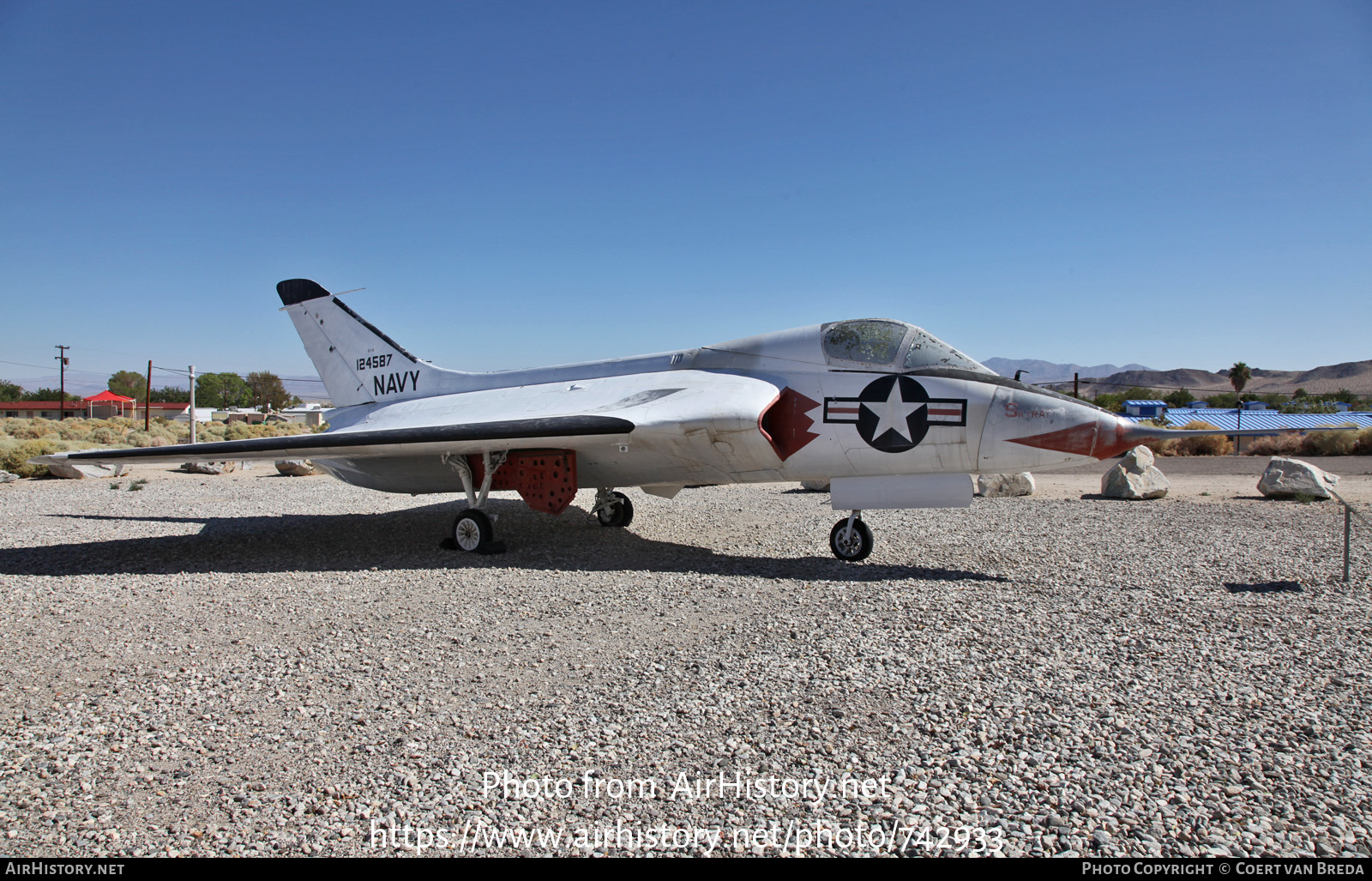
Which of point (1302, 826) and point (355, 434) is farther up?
point (355, 434)

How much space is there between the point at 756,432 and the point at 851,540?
5.74 feet

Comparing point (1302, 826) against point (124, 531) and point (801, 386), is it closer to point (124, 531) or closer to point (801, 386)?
point (801, 386)

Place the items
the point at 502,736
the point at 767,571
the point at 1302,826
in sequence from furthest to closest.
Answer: the point at 767,571
the point at 502,736
the point at 1302,826

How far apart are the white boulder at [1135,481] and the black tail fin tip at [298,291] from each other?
1636 centimetres

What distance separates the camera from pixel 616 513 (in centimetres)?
1163

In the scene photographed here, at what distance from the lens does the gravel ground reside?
2914 mm

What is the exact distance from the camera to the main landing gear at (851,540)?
8.34 metres

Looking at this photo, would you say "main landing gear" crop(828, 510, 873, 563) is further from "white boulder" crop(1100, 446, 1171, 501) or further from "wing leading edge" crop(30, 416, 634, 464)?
"white boulder" crop(1100, 446, 1171, 501)

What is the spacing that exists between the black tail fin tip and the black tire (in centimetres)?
592

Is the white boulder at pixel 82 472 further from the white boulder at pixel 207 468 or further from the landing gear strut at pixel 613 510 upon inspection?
the landing gear strut at pixel 613 510

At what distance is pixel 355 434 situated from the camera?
923cm

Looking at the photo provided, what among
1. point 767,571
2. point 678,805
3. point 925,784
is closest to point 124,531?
point 767,571

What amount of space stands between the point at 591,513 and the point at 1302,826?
1136cm

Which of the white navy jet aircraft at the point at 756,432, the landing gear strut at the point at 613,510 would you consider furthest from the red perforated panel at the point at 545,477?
the landing gear strut at the point at 613,510
